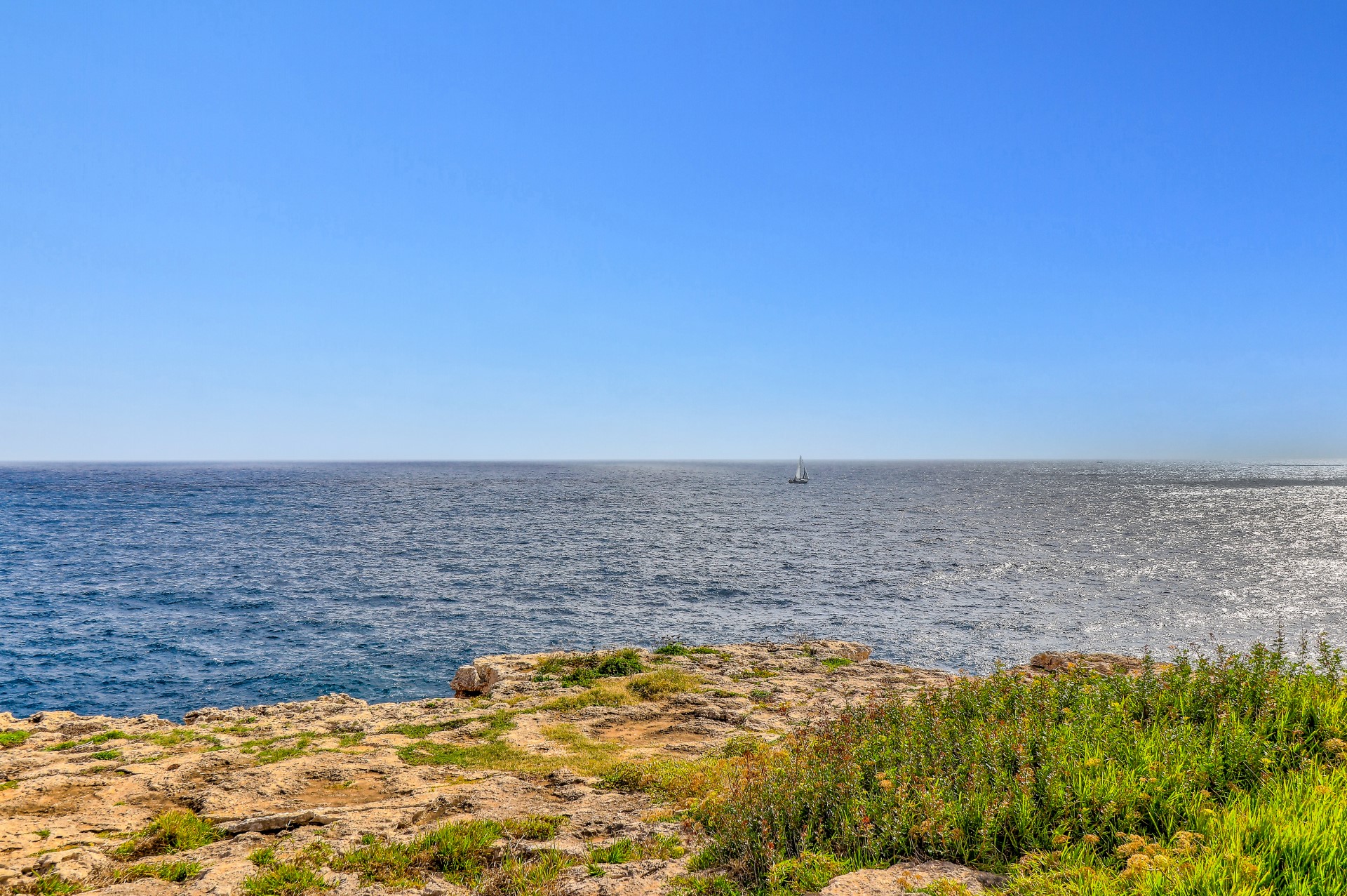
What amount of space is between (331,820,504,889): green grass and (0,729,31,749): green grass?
1398cm

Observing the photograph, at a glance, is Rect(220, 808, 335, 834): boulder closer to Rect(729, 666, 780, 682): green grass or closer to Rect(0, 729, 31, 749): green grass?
Rect(0, 729, 31, 749): green grass

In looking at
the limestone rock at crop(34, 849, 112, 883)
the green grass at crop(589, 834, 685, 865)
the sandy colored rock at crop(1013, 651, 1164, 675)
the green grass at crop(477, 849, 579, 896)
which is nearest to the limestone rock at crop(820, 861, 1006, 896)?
the green grass at crop(589, 834, 685, 865)

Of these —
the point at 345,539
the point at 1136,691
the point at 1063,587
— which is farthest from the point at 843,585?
the point at 345,539

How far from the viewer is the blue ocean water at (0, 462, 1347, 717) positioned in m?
31.3

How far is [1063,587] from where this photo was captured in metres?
48.8

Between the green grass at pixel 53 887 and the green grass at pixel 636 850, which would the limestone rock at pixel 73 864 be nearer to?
the green grass at pixel 53 887

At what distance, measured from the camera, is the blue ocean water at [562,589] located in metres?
31.3

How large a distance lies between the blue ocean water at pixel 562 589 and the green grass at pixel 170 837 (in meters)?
16.6

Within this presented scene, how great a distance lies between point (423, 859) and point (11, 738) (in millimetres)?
15676

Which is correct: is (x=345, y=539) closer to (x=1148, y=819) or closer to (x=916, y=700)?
(x=916, y=700)

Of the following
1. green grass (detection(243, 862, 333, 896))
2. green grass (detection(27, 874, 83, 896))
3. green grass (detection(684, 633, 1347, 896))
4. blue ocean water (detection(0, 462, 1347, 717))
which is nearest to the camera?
green grass (detection(684, 633, 1347, 896))

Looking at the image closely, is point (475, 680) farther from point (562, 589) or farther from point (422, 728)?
point (562, 589)

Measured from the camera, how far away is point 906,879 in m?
6.76

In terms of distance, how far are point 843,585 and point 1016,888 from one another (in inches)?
1739
